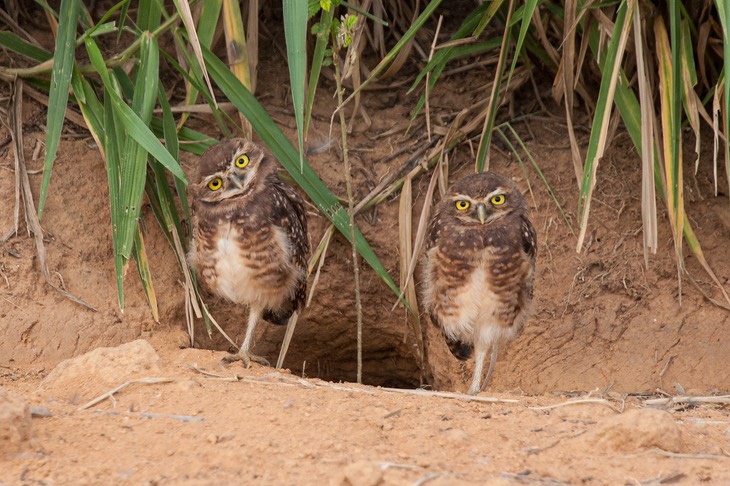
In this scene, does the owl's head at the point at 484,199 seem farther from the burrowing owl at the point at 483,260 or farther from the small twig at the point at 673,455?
the small twig at the point at 673,455

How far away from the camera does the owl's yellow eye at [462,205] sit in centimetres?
463

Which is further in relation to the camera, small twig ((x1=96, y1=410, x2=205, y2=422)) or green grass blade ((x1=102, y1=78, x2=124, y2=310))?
green grass blade ((x1=102, y1=78, x2=124, y2=310))

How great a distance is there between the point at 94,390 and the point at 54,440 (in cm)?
60

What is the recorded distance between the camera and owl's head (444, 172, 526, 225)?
4602 millimetres

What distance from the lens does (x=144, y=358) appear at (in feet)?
11.8

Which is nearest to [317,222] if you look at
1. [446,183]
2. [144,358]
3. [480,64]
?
[446,183]

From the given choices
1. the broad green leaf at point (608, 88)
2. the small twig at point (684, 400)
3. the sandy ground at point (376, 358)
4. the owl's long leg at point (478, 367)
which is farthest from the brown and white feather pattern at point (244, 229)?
the small twig at point (684, 400)

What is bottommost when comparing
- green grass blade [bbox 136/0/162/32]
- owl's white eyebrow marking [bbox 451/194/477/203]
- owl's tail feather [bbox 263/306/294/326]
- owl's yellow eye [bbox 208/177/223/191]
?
owl's tail feather [bbox 263/306/294/326]

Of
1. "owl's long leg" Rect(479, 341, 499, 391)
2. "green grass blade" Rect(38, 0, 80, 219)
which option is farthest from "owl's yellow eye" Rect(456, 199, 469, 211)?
"green grass blade" Rect(38, 0, 80, 219)

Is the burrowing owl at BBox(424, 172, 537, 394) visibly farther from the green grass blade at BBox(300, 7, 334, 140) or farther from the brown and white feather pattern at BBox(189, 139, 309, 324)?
the green grass blade at BBox(300, 7, 334, 140)

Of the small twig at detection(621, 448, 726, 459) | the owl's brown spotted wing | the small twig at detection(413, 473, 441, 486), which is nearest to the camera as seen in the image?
the small twig at detection(413, 473, 441, 486)

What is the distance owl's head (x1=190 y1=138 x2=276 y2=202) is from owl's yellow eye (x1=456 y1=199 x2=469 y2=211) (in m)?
1.03

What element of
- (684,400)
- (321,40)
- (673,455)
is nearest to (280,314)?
(321,40)

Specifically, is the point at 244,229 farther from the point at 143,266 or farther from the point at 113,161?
the point at 113,161
